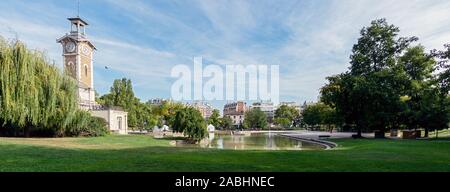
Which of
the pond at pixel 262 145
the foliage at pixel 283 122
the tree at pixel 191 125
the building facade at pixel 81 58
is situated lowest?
the foliage at pixel 283 122

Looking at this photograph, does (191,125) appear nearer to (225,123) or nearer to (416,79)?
(416,79)

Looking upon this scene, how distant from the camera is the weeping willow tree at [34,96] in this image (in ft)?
53.5

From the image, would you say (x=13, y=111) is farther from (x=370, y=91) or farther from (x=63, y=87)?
(x=370, y=91)

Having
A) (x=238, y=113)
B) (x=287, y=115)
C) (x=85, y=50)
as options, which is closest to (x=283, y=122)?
(x=287, y=115)

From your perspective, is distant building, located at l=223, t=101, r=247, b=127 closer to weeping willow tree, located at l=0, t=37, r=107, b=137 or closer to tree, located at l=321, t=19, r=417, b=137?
tree, located at l=321, t=19, r=417, b=137

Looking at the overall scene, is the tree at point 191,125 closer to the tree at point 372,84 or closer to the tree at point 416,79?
the tree at point 372,84

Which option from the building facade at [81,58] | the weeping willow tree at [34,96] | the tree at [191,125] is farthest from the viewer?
the building facade at [81,58]

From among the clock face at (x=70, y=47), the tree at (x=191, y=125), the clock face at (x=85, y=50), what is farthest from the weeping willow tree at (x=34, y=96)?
the clock face at (x=85, y=50)

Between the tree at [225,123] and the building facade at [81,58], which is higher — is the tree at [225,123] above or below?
below

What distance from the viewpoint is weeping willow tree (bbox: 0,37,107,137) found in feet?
53.5

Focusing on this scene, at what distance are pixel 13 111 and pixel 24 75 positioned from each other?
76.0 inches

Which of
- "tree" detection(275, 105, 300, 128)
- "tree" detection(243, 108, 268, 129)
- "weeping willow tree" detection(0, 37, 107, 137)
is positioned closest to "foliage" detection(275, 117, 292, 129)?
"tree" detection(275, 105, 300, 128)

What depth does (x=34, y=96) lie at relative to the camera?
17422 mm
